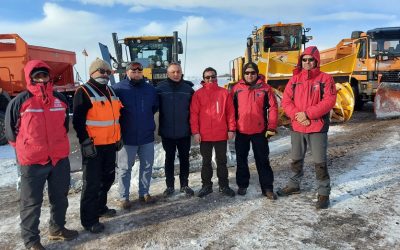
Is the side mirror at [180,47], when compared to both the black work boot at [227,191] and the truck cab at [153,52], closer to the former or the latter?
the truck cab at [153,52]

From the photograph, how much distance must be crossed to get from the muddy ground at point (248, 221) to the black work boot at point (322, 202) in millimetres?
76

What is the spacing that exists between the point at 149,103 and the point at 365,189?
295cm

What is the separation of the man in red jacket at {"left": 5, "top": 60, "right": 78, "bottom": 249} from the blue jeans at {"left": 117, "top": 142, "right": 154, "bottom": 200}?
0.90 m

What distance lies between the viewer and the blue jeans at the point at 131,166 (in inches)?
167

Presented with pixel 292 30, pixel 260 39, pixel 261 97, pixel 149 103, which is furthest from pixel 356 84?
pixel 149 103

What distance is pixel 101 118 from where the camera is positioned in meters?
3.66

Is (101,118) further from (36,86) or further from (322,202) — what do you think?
(322,202)

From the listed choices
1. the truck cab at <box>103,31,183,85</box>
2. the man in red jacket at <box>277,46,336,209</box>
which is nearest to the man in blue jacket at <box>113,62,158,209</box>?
the man in red jacket at <box>277,46,336,209</box>

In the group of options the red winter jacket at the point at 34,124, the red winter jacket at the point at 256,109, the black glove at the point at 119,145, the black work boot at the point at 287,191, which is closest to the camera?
the red winter jacket at the point at 34,124

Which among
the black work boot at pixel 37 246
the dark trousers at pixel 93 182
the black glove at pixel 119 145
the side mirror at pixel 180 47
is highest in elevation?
the side mirror at pixel 180 47

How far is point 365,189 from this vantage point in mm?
4613

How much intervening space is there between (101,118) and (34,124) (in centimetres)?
69

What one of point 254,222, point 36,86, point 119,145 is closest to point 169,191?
point 119,145

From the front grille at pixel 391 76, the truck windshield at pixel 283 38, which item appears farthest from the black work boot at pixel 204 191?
the front grille at pixel 391 76
